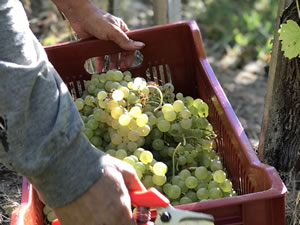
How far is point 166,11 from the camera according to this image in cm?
241

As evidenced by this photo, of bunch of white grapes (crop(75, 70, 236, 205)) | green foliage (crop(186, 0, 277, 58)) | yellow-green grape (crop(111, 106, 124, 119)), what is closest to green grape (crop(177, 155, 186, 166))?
bunch of white grapes (crop(75, 70, 236, 205))

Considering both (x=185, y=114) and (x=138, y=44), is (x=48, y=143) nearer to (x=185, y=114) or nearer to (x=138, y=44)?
(x=185, y=114)

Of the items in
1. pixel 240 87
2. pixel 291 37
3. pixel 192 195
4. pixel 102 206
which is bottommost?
pixel 240 87

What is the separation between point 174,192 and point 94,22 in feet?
2.58

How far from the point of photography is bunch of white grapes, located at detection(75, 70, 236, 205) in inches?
57.3

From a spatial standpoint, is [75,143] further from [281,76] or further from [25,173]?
[281,76]

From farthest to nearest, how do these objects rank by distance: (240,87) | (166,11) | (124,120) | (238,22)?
(238,22), (240,87), (166,11), (124,120)

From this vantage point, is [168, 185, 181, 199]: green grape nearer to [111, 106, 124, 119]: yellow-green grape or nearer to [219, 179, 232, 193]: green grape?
[219, 179, 232, 193]: green grape

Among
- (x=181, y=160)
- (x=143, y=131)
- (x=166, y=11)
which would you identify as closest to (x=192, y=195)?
(x=181, y=160)

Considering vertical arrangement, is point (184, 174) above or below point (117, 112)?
below

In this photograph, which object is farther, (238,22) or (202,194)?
(238,22)

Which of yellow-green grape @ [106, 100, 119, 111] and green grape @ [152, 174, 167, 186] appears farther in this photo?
yellow-green grape @ [106, 100, 119, 111]

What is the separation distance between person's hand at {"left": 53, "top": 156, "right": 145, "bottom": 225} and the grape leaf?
2.55 feet

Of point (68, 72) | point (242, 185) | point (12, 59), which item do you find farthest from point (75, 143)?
point (68, 72)
